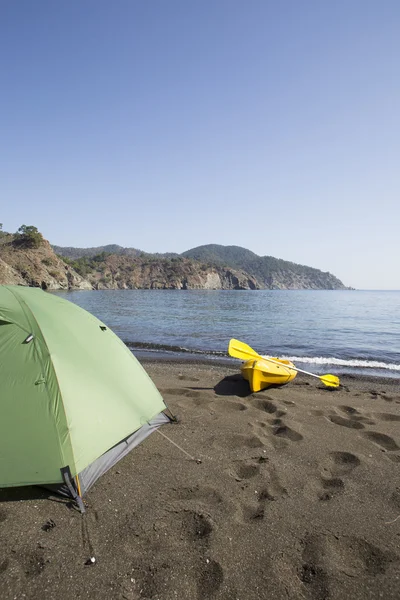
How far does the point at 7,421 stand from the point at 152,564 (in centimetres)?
229

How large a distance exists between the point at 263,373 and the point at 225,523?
498 centimetres

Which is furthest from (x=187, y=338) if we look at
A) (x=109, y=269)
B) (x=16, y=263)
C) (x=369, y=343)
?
(x=109, y=269)

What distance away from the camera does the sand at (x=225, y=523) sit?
9.03ft

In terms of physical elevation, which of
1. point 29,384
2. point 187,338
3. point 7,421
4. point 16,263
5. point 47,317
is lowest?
point 187,338

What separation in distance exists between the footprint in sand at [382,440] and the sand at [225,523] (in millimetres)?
29

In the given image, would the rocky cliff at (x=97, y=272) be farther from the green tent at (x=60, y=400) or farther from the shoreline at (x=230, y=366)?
the green tent at (x=60, y=400)

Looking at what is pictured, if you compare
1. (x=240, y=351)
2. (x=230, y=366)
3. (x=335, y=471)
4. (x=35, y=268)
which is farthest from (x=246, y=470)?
(x=35, y=268)

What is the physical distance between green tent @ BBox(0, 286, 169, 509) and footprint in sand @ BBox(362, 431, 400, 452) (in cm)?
380

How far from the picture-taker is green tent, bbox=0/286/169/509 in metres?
3.76

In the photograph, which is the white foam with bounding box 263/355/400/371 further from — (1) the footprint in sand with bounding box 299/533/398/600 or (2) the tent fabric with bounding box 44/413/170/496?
(1) the footprint in sand with bounding box 299/533/398/600

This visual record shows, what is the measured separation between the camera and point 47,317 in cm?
483

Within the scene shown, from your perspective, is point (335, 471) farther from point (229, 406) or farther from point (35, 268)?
point (35, 268)

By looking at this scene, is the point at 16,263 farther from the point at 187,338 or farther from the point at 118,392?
the point at 118,392

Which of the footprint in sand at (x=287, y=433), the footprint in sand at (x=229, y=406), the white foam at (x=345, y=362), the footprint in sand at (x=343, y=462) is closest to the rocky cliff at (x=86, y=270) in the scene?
the white foam at (x=345, y=362)
